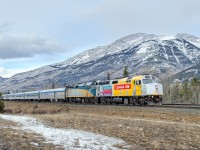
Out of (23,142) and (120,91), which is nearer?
(23,142)

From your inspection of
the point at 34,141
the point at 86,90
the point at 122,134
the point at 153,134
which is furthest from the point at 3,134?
the point at 86,90

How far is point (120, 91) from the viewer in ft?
178

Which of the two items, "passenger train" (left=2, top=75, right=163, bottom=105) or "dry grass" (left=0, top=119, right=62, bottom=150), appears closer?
"dry grass" (left=0, top=119, right=62, bottom=150)

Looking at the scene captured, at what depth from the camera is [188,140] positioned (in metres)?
16.0

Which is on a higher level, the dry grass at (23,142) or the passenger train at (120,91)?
the passenger train at (120,91)

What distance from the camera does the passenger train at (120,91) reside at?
48.7 metres

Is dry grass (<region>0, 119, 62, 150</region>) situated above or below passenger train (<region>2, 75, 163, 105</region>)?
below

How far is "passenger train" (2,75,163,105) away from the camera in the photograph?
48.7m

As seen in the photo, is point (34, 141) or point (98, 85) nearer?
point (34, 141)

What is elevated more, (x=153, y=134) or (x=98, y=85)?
(x=98, y=85)

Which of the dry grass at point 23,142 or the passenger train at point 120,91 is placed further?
the passenger train at point 120,91

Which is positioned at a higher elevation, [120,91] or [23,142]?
[120,91]

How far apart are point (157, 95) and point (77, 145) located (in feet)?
117

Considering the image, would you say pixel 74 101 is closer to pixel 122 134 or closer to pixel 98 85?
pixel 98 85
